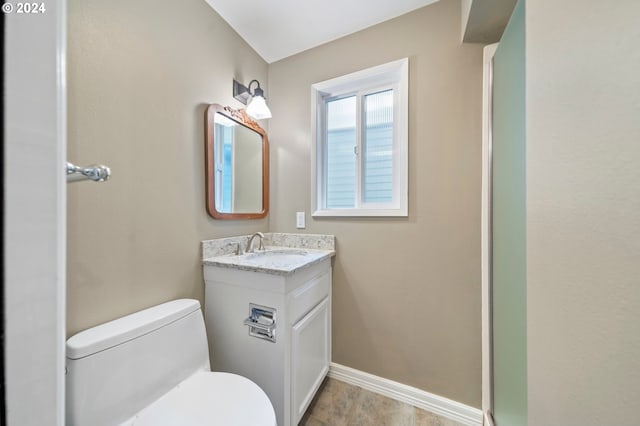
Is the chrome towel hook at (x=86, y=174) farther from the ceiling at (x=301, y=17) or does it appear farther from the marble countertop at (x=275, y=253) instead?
the ceiling at (x=301, y=17)

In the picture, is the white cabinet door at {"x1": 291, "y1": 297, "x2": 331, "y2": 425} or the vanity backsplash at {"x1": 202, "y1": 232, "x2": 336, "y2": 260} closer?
the white cabinet door at {"x1": 291, "y1": 297, "x2": 331, "y2": 425}

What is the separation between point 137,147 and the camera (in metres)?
0.94

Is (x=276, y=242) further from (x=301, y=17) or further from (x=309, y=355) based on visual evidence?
(x=301, y=17)

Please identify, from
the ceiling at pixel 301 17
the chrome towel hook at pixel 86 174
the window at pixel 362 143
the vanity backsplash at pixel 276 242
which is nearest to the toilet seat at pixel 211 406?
the vanity backsplash at pixel 276 242

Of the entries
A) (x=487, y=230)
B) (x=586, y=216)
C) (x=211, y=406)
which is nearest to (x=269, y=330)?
(x=211, y=406)

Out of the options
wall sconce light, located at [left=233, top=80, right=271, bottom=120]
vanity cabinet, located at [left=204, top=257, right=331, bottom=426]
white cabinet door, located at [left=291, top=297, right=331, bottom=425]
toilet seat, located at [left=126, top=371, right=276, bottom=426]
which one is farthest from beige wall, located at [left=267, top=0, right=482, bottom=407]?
toilet seat, located at [left=126, top=371, right=276, bottom=426]

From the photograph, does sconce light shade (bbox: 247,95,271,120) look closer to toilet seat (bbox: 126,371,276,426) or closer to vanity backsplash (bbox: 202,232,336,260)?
vanity backsplash (bbox: 202,232,336,260)

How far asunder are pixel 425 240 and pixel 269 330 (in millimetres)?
982

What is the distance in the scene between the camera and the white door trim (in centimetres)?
112

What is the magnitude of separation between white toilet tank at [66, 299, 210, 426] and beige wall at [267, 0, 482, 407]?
0.91 meters

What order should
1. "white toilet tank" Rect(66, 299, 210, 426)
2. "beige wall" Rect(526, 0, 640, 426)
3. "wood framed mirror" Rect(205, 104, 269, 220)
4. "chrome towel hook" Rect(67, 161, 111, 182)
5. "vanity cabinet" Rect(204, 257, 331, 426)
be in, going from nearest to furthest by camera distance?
"beige wall" Rect(526, 0, 640, 426), "chrome towel hook" Rect(67, 161, 111, 182), "white toilet tank" Rect(66, 299, 210, 426), "vanity cabinet" Rect(204, 257, 331, 426), "wood framed mirror" Rect(205, 104, 269, 220)

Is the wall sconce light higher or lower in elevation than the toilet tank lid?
higher

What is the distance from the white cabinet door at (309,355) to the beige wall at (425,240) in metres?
0.14

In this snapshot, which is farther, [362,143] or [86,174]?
[362,143]
